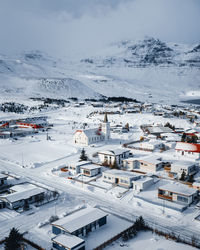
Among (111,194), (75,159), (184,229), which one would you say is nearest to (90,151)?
(75,159)

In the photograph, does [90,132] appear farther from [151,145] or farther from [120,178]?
[120,178]

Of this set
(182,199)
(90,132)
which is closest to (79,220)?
(182,199)

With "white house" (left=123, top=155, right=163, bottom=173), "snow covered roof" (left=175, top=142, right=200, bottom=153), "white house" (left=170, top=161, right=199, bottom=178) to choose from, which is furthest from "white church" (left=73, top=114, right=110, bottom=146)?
"white house" (left=170, top=161, right=199, bottom=178)

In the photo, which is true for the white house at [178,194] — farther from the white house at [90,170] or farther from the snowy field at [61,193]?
the white house at [90,170]

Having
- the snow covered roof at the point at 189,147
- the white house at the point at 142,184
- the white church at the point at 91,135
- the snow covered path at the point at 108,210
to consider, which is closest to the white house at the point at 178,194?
the white house at the point at 142,184

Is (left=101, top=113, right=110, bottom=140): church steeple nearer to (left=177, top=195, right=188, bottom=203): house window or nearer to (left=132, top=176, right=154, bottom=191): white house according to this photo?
(left=132, top=176, right=154, bottom=191): white house
